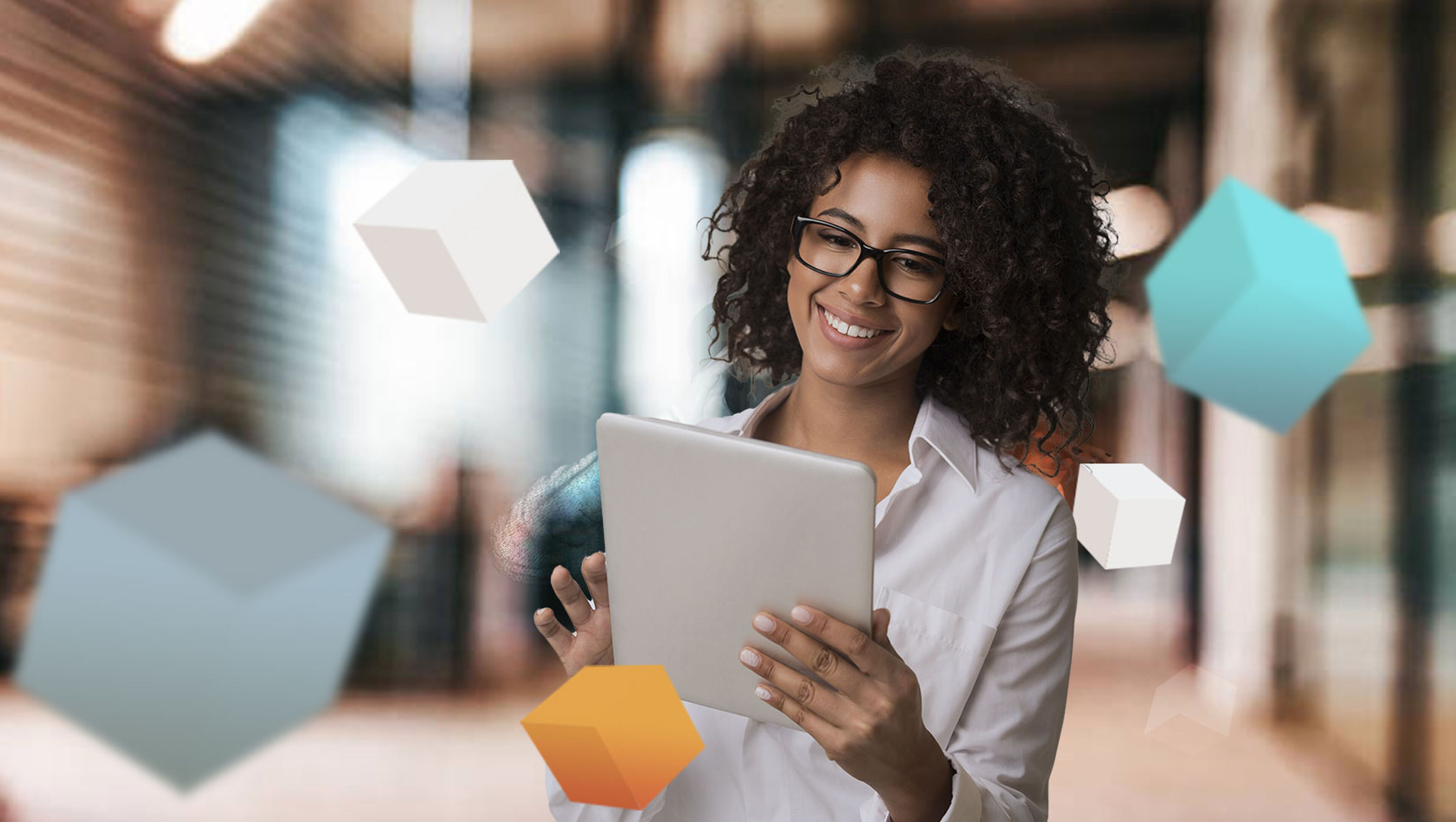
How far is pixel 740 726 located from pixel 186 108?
2623 millimetres

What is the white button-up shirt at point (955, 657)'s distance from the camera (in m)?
1.04

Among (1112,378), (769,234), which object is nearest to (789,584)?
(769,234)

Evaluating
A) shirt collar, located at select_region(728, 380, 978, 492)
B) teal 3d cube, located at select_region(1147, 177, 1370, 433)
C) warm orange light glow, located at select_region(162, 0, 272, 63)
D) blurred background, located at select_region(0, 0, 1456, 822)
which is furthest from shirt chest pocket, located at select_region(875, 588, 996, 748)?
warm orange light glow, located at select_region(162, 0, 272, 63)

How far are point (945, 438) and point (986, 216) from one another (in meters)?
0.25

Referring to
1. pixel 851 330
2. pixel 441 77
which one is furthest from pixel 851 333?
pixel 441 77

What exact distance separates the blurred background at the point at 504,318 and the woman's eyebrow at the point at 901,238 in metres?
1.42

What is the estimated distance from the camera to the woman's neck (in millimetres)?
1166

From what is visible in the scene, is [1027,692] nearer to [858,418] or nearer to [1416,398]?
[858,418]

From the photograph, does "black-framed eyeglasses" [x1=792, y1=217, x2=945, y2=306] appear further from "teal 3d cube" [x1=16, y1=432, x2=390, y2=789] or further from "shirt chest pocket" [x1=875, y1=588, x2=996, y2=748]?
"teal 3d cube" [x1=16, y1=432, x2=390, y2=789]

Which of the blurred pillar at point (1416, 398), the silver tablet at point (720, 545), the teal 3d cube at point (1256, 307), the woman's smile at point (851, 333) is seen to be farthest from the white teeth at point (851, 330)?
the blurred pillar at point (1416, 398)

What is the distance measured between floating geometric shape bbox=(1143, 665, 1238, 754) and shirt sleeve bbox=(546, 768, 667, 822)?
2.32 m

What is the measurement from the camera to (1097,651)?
307 cm

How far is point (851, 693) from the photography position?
0.82 meters

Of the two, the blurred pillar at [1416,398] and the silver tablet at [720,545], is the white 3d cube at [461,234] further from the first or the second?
the blurred pillar at [1416,398]
